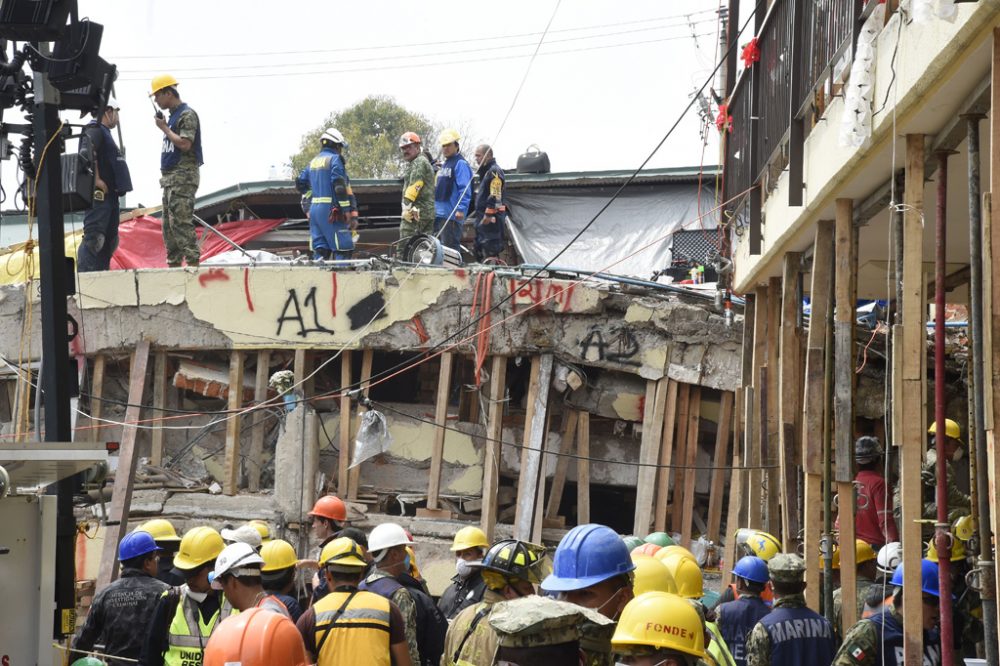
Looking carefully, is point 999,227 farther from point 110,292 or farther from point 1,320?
point 1,320

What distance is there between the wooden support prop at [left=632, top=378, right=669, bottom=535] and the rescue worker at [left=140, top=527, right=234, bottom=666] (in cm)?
629

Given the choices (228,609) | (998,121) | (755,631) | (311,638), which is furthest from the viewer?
(228,609)

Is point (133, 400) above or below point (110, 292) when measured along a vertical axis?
below

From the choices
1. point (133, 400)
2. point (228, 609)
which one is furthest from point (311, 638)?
point (133, 400)

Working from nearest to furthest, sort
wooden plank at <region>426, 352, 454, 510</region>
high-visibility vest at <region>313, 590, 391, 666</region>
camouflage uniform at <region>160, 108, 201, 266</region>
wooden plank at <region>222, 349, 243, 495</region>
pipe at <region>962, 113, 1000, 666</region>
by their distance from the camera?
pipe at <region>962, 113, 1000, 666</region>, high-visibility vest at <region>313, 590, 391, 666</region>, wooden plank at <region>426, 352, 454, 510</region>, wooden plank at <region>222, 349, 243, 495</region>, camouflage uniform at <region>160, 108, 201, 266</region>

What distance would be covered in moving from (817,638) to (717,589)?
20.6 ft

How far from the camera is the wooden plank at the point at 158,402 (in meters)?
13.8

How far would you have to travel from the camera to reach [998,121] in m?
4.75

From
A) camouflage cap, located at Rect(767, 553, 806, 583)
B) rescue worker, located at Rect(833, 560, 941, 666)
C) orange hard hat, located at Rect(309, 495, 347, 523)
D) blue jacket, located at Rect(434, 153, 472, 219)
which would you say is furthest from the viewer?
blue jacket, located at Rect(434, 153, 472, 219)

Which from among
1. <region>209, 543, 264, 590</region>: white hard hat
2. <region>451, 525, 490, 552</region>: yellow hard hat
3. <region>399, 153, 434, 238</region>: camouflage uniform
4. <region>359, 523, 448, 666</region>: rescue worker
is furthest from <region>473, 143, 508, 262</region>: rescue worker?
<region>209, 543, 264, 590</region>: white hard hat

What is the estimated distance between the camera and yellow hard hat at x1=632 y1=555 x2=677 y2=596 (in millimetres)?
5270

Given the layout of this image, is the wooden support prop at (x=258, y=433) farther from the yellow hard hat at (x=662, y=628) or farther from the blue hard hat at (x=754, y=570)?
the yellow hard hat at (x=662, y=628)

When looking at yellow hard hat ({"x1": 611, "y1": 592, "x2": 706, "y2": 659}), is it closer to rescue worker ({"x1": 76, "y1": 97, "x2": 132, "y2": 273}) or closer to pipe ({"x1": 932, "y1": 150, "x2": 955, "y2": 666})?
pipe ({"x1": 932, "y1": 150, "x2": 955, "y2": 666})

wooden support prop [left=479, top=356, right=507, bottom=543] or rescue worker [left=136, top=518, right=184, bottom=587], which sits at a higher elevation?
wooden support prop [left=479, top=356, right=507, bottom=543]
